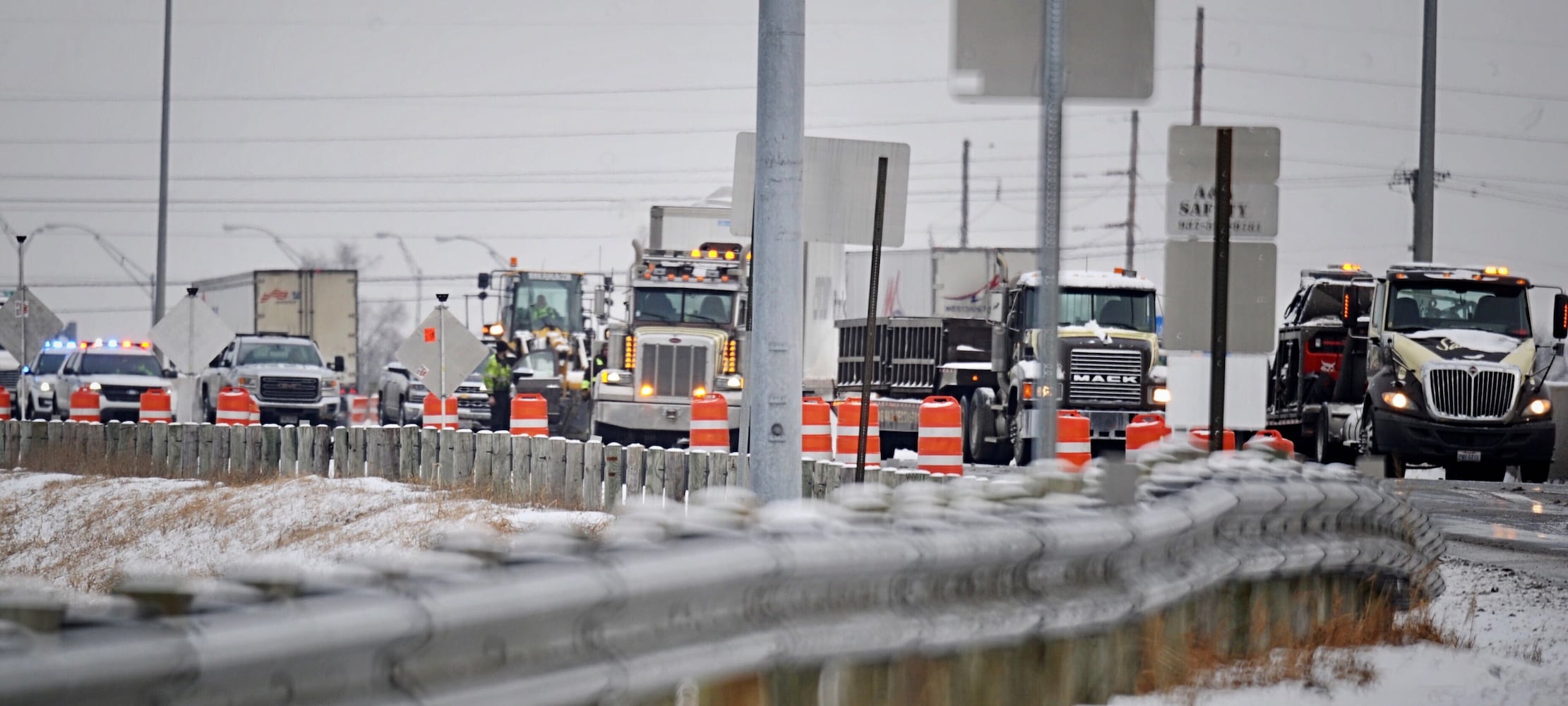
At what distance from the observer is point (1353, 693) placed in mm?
7469

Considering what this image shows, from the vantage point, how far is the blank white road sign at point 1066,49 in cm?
920

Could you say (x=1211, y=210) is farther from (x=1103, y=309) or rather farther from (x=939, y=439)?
(x=1103, y=309)

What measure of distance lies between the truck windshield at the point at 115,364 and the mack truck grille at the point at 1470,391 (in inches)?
Result: 1188

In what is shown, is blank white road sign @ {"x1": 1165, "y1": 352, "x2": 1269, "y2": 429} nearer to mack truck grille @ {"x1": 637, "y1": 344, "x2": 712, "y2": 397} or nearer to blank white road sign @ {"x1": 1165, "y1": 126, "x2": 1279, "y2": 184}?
blank white road sign @ {"x1": 1165, "y1": 126, "x2": 1279, "y2": 184}

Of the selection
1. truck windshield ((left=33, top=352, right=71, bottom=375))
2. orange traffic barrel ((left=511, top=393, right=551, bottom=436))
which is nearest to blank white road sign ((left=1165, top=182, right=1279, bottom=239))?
orange traffic barrel ((left=511, top=393, right=551, bottom=436))

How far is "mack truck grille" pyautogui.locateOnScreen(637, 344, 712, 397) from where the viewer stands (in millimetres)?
31125

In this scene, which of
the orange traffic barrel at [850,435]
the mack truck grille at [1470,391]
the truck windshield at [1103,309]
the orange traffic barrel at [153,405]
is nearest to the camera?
the orange traffic barrel at [850,435]

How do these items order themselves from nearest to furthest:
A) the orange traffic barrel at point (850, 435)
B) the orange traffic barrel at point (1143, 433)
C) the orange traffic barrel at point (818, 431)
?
the orange traffic barrel at point (818, 431)
the orange traffic barrel at point (1143, 433)
the orange traffic barrel at point (850, 435)

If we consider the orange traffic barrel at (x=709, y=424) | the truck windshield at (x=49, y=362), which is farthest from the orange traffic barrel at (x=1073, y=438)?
the truck windshield at (x=49, y=362)

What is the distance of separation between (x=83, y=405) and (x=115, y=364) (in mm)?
13901

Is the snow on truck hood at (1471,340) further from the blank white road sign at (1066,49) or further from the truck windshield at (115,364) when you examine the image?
the truck windshield at (115,364)

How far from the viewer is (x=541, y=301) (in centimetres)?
4075

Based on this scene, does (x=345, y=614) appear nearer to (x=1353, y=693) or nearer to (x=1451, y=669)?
(x=1353, y=693)

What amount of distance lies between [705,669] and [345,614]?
4.10 feet
